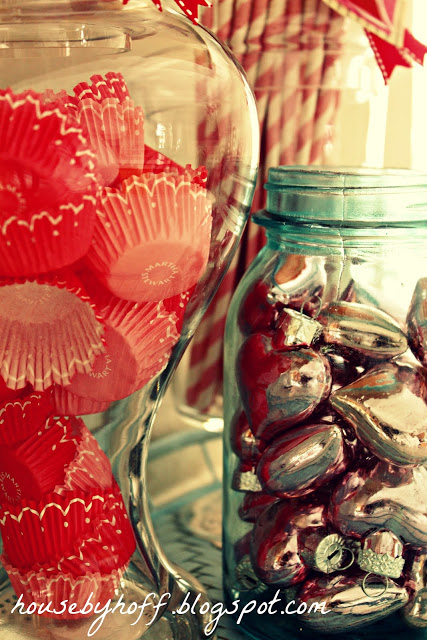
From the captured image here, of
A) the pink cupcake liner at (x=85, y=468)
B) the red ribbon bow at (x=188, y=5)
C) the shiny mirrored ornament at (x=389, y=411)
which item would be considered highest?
the red ribbon bow at (x=188, y=5)

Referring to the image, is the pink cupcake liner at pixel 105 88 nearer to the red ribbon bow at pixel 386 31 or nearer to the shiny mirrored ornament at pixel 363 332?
the shiny mirrored ornament at pixel 363 332

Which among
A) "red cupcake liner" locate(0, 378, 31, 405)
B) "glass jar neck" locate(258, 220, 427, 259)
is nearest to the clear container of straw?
"glass jar neck" locate(258, 220, 427, 259)

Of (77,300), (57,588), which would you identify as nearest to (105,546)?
(57,588)

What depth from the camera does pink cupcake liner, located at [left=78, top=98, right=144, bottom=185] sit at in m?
0.30

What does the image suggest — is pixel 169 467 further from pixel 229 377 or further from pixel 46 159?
pixel 46 159

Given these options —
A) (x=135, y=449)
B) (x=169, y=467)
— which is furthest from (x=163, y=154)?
(x=169, y=467)

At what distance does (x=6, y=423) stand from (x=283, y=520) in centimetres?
15

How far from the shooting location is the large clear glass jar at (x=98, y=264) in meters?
0.29

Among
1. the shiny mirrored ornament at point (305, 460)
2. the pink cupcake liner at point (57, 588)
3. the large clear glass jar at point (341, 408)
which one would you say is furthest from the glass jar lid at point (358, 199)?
the pink cupcake liner at point (57, 588)

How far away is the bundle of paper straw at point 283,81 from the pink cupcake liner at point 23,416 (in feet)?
1.06

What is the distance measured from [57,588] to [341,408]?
158 millimetres

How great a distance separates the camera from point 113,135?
11.8 inches

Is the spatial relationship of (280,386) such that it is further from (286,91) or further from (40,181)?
(286,91)

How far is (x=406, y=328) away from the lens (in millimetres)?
395
